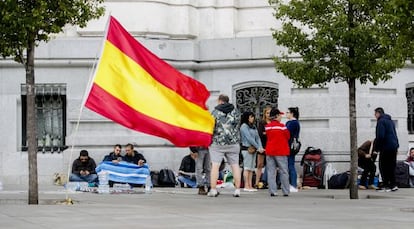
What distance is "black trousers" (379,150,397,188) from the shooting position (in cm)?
2397

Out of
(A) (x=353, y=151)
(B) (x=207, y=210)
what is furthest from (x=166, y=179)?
(B) (x=207, y=210)

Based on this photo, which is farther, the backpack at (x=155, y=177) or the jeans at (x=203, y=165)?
the backpack at (x=155, y=177)

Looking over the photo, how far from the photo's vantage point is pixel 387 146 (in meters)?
24.0

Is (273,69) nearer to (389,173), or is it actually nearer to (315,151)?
(315,151)

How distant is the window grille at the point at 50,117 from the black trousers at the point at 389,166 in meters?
7.81

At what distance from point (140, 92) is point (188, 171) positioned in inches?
298

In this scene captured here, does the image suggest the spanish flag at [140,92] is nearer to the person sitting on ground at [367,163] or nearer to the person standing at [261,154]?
the person standing at [261,154]

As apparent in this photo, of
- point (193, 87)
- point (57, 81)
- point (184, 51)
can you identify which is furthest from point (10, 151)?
point (193, 87)

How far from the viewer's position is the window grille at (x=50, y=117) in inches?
1059

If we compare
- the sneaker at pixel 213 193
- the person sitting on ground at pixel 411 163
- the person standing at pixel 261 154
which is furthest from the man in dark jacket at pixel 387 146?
the sneaker at pixel 213 193

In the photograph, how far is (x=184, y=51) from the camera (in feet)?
88.9

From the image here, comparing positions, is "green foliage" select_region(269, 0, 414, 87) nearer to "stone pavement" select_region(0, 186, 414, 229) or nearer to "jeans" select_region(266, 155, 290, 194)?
"jeans" select_region(266, 155, 290, 194)

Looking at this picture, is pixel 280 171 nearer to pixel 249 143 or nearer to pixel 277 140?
pixel 277 140

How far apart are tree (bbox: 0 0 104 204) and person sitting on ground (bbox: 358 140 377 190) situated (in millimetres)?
8234
